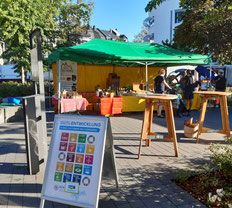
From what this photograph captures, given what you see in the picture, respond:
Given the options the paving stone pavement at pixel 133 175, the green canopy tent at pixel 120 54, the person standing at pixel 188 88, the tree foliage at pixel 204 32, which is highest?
the tree foliage at pixel 204 32

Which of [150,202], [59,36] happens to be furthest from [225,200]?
[59,36]

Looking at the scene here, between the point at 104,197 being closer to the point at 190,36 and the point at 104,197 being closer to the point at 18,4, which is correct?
the point at 18,4

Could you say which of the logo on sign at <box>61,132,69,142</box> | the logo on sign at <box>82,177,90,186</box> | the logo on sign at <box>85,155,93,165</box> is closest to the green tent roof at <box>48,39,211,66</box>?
the logo on sign at <box>61,132,69,142</box>

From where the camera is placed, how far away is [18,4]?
9.27 meters

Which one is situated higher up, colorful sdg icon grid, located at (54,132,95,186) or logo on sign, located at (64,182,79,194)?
colorful sdg icon grid, located at (54,132,95,186)

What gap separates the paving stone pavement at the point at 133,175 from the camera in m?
2.76

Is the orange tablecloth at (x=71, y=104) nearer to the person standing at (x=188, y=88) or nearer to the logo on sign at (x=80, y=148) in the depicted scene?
the person standing at (x=188, y=88)

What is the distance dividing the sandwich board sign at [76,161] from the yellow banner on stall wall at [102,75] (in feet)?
27.7

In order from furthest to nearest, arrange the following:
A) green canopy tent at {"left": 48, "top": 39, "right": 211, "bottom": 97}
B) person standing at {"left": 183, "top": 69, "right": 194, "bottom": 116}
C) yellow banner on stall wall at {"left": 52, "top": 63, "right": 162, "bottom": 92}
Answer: yellow banner on stall wall at {"left": 52, "top": 63, "right": 162, "bottom": 92} < person standing at {"left": 183, "top": 69, "right": 194, "bottom": 116} < green canopy tent at {"left": 48, "top": 39, "right": 211, "bottom": 97}

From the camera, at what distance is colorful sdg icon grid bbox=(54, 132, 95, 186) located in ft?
7.67

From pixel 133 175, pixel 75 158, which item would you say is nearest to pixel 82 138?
pixel 75 158

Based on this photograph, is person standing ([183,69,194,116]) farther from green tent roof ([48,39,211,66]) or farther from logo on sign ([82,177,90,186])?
logo on sign ([82,177,90,186])

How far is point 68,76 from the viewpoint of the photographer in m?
9.61

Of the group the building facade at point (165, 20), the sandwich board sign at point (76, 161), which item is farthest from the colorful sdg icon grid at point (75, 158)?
the building facade at point (165, 20)
